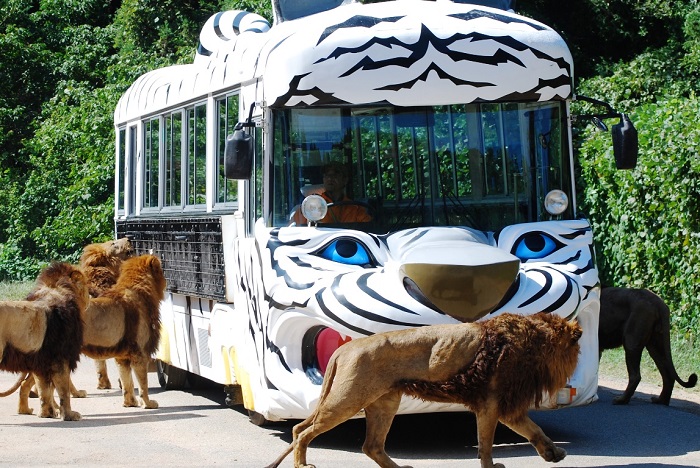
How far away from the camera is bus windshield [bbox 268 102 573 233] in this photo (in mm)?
9477

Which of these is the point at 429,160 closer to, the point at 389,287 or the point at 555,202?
the point at 555,202

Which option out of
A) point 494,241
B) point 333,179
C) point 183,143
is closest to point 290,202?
point 333,179

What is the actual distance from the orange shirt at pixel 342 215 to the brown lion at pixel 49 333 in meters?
2.88

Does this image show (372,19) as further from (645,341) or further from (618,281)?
(618,281)

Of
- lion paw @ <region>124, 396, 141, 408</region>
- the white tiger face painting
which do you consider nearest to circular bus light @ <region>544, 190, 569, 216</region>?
the white tiger face painting

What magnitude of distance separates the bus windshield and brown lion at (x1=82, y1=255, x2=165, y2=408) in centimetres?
323

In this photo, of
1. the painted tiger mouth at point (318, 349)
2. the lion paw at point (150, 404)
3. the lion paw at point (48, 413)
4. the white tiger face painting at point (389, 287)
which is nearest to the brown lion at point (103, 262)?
the lion paw at point (150, 404)

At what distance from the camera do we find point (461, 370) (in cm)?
779

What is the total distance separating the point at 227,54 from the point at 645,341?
4.76m

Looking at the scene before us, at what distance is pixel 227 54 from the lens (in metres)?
11.1

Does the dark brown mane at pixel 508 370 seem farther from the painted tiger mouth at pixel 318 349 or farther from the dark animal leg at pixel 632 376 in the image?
the dark animal leg at pixel 632 376

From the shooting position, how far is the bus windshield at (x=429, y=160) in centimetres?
948

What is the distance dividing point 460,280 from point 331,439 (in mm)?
2206

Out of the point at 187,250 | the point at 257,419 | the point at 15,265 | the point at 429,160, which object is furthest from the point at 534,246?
the point at 15,265
